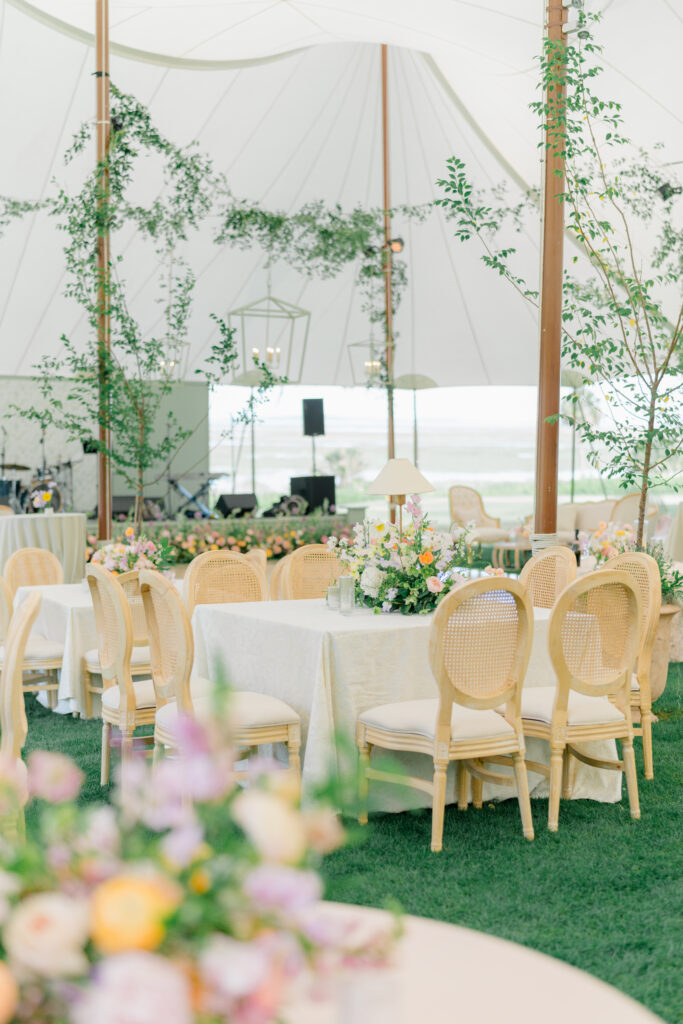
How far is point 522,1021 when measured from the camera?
3.82ft

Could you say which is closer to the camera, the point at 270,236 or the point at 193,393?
the point at 270,236

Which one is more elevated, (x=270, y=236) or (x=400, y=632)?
(x=270, y=236)

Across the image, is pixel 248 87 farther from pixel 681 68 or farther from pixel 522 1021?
pixel 522 1021

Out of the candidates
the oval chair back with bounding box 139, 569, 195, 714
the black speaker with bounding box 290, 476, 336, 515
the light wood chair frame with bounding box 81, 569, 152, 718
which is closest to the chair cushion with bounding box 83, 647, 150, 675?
the light wood chair frame with bounding box 81, 569, 152, 718

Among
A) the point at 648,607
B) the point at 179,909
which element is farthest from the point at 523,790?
the point at 179,909

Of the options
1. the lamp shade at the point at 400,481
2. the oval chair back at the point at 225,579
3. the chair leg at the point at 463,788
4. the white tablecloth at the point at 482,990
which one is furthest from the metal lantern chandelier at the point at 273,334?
the white tablecloth at the point at 482,990

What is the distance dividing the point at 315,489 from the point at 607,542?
343 inches

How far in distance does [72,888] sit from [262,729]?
3.21 meters

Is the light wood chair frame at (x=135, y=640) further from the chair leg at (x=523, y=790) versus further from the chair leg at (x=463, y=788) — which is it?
the chair leg at (x=523, y=790)

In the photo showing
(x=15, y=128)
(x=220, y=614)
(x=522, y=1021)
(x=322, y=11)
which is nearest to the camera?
(x=522, y=1021)

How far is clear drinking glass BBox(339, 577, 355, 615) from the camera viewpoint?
4.66 metres

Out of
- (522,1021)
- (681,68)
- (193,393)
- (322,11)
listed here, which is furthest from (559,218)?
(193,393)

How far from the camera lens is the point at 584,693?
4.09m

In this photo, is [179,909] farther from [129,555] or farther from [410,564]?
[129,555]
